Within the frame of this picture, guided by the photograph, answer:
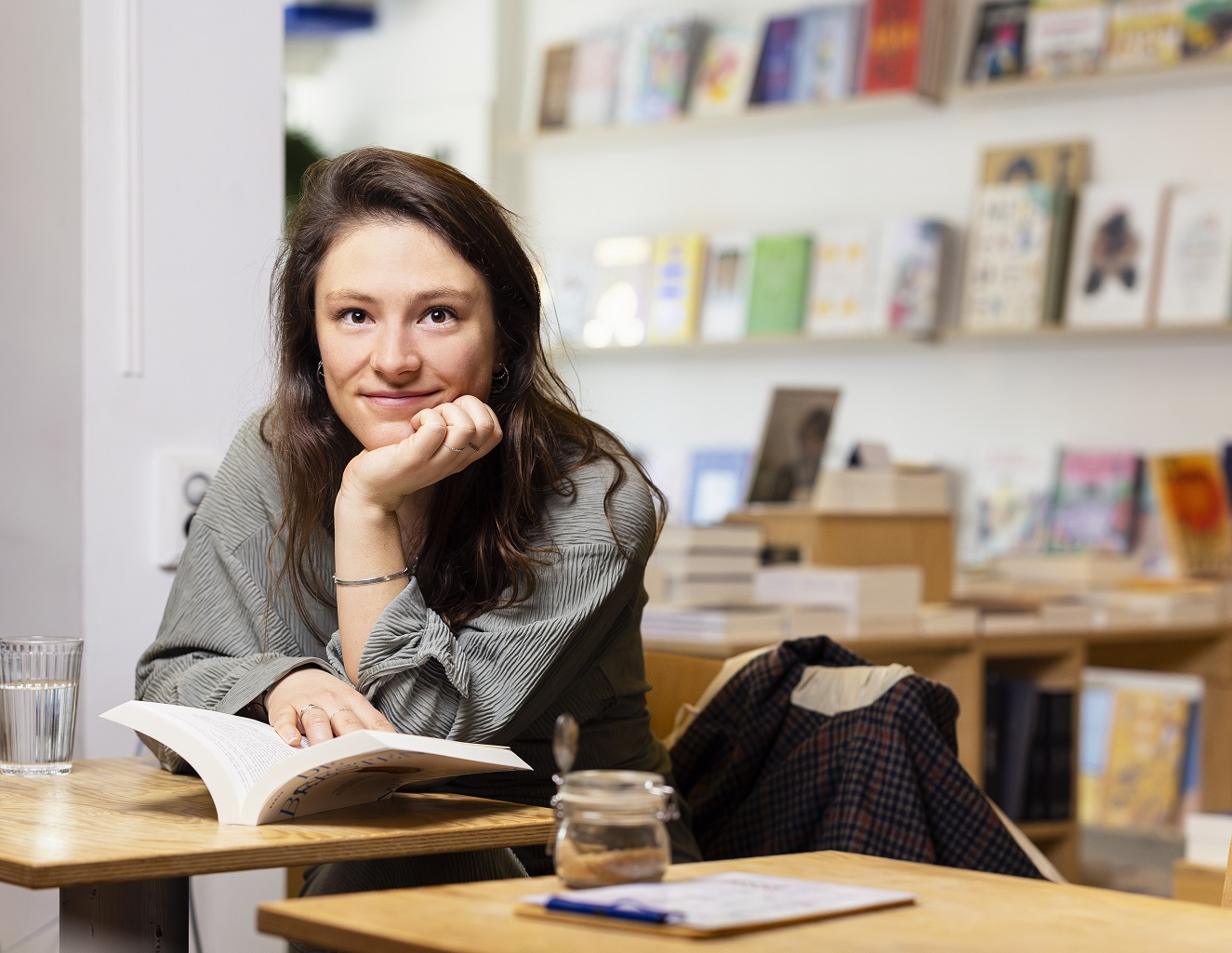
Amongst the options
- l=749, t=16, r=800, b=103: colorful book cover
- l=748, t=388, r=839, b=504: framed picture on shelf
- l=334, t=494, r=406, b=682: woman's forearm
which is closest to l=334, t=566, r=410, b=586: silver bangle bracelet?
l=334, t=494, r=406, b=682: woman's forearm

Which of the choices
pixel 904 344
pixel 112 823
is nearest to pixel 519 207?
pixel 904 344

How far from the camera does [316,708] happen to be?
1416mm

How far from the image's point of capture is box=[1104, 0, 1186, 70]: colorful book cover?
404 cm

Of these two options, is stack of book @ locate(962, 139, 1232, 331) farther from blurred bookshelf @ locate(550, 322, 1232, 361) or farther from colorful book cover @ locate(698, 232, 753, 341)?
colorful book cover @ locate(698, 232, 753, 341)

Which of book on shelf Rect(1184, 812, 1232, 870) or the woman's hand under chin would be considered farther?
book on shelf Rect(1184, 812, 1232, 870)

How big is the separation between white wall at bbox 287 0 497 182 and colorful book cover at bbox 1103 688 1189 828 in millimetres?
2571

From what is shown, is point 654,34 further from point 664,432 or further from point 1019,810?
point 1019,810

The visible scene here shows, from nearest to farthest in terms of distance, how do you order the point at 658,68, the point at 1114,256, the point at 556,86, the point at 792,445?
the point at 792,445 → the point at 1114,256 → the point at 658,68 → the point at 556,86

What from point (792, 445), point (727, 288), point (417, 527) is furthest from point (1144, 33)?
point (417, 527)

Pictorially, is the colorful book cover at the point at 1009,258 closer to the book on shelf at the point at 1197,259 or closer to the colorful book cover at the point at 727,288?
the book on shelf at the point at 1197,259

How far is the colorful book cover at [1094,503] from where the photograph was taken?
13.6 feet

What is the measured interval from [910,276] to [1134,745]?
138 centimetres

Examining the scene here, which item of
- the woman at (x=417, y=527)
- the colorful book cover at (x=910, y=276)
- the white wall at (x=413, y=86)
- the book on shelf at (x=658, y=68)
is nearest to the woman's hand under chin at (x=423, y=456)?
the woman at (x=417, y=527)

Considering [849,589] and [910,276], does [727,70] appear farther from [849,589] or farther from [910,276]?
[849,589]
